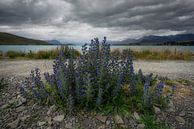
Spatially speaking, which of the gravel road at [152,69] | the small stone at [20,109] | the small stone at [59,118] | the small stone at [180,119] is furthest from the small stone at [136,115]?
the gravel road at [152,69]

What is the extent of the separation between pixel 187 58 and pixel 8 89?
12361 mm

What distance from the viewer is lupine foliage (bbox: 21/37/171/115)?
337 centimetres

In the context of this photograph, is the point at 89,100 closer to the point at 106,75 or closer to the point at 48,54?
the point at 106,75

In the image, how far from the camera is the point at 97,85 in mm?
3529

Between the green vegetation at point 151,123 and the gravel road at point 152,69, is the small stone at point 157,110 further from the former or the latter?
the gravel road at point 152,69

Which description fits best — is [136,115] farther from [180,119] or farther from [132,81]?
[180,119]

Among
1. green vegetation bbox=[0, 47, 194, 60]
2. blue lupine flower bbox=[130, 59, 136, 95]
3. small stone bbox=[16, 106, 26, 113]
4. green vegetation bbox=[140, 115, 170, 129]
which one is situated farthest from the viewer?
green vegetation bbox=[0, 47, 194, 60]

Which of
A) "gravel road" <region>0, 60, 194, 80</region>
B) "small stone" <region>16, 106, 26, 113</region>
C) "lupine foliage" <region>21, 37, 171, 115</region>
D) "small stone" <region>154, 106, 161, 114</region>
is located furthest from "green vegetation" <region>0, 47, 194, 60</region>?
"small stone" <region>154, 106, 161, 114</region>

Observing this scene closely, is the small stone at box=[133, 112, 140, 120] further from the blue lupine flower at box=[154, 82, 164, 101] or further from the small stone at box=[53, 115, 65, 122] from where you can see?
the small stone at box=[53, 115, 65, 122]

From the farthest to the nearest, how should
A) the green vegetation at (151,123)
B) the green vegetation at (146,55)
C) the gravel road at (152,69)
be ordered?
the green vegetation at (146,55) → the gravel road at (152,69) → the green vegetation at (151,123)

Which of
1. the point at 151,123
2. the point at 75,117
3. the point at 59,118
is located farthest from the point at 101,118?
the point at 151,123

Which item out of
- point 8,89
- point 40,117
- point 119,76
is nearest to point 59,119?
point 40,117

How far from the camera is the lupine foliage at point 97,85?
3.37 m

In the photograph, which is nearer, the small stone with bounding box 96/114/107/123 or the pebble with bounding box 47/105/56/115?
the small stone with bounding box 96/114/107/123
